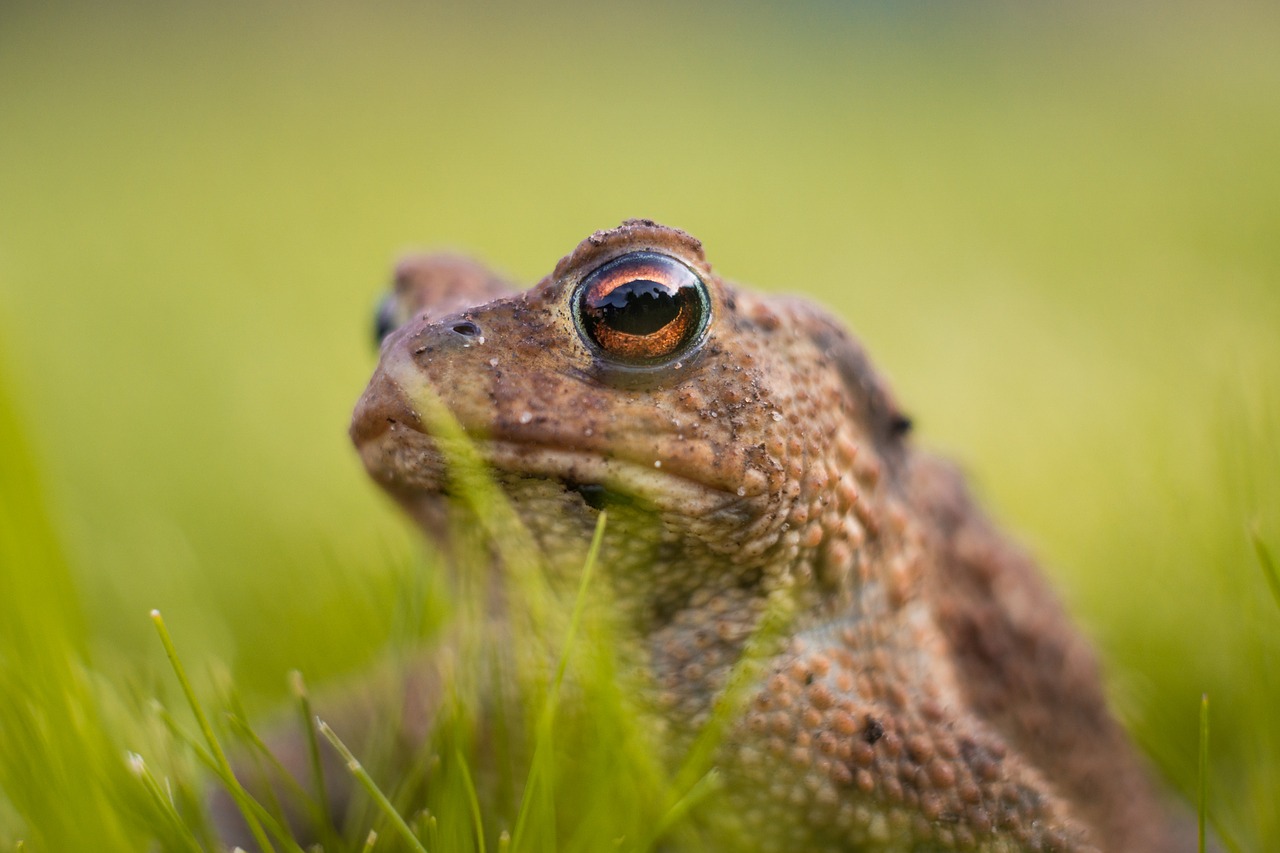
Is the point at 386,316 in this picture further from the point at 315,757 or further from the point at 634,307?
Answer: the point at 315,757

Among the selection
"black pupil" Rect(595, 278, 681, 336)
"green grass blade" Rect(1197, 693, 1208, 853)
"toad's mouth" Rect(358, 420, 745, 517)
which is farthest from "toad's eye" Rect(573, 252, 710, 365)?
"green grass blade" Rect(1197, 693, 1208, 853)

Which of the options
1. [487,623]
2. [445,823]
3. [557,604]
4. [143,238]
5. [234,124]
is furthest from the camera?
[234,124]

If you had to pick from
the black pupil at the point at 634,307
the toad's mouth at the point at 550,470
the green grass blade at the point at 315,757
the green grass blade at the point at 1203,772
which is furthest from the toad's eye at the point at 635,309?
the green grass blade at the point at 1203,772

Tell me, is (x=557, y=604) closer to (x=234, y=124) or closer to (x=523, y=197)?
(x=523, y=197)

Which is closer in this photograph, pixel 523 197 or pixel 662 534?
pixel 662 534

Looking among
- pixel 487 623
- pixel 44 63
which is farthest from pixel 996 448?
pixel 44 63

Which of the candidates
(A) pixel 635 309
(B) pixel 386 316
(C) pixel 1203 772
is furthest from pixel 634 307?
(C) pixel 1203 772
